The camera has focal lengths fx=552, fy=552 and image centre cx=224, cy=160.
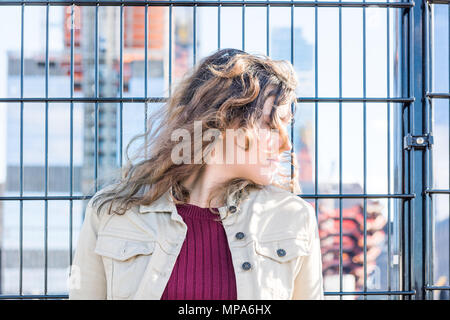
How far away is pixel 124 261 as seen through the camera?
132cm

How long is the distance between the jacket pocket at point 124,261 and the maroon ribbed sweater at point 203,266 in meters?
0.08

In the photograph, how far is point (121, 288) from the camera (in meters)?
1.31

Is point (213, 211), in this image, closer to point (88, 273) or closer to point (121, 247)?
point (121, 247)

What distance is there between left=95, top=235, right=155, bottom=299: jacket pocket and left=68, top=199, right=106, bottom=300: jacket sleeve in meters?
0.03

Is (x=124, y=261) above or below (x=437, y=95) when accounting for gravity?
below

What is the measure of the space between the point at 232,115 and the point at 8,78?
3.80ft

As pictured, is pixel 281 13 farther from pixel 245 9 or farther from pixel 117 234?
pixel 117 234

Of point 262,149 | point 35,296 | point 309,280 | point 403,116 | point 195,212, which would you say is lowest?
point 35,296

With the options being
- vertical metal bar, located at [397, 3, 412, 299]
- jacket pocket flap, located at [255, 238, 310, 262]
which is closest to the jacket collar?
jacket pocket flap, located at [255, 238, 310, 262]

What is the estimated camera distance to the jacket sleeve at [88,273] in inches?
52.8

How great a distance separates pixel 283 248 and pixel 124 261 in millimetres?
382

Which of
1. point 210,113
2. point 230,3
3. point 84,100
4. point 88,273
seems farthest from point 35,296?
point 230,3

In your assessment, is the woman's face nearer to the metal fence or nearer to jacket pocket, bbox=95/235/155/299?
jacket pocket, bbox=95/235/155/299
